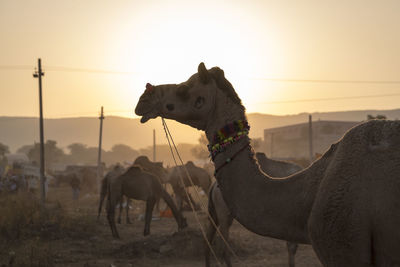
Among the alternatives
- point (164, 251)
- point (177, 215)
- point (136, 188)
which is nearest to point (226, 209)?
point (164, 251)

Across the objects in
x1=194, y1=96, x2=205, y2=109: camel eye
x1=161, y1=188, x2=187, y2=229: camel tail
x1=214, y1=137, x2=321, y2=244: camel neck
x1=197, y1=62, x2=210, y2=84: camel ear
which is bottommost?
x1=161, y1=188, x2=187, y2=229: camel tail

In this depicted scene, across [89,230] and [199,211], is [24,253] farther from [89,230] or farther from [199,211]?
[199,211]

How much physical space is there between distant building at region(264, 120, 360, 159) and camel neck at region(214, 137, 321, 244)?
6104 cm

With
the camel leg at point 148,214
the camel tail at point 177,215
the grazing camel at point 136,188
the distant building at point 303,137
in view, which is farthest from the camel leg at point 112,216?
the distant building at point 303,137

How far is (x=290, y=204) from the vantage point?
11.1 feet

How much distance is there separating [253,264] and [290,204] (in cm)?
843

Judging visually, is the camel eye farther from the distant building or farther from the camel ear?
the distant building

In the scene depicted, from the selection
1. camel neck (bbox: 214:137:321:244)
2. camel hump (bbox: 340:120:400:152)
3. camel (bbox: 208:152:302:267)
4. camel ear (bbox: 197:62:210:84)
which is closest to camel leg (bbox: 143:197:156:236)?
camel (bbox: 208:152:302:267)

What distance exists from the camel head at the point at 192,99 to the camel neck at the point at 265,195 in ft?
1.21

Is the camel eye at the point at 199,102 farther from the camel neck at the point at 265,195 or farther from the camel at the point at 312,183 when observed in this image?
the camel neck at the point at 265,195

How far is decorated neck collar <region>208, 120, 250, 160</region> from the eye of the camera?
12.2ft

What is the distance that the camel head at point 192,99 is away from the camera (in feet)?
12.5

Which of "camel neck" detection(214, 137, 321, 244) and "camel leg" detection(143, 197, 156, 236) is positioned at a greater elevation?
"camel neck" detection(214, 137, 321, 244)

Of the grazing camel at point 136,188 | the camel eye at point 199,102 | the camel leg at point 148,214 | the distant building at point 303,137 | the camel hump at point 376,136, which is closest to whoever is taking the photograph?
the camel hump at point 376,136
